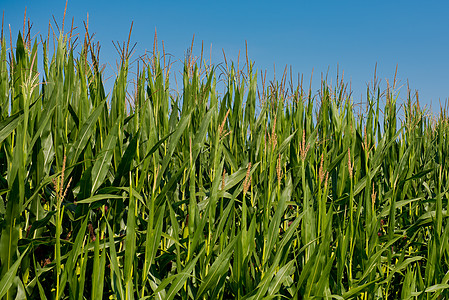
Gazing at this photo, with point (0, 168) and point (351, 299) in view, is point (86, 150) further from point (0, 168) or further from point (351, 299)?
point (351, 299)

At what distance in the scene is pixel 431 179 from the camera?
2828mm

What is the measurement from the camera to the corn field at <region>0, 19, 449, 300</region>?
4.02ft

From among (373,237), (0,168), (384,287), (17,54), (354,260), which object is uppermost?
(17,54)

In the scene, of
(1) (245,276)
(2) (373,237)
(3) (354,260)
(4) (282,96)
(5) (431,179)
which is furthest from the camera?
(5) (431,179)

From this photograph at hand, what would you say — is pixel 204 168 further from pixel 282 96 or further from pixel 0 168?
pixel 0 168

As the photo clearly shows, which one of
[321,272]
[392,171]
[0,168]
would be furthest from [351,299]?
[0,168]

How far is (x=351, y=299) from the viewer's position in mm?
1582

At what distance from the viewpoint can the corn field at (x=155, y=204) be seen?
1225 millimetres

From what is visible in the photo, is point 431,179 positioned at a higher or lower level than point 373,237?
higher

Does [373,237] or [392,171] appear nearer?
[373,237]

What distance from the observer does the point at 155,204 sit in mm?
1392

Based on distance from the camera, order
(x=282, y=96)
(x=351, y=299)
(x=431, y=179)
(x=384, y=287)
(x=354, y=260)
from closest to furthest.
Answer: (x=351, y=299) < (x=354, y=260) < (x=384, y=287) < (x=282, y=96) < (x=431, y=179)

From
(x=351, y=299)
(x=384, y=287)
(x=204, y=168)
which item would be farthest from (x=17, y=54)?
(x=384, y=287)

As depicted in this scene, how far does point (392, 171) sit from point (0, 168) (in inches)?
77.7
